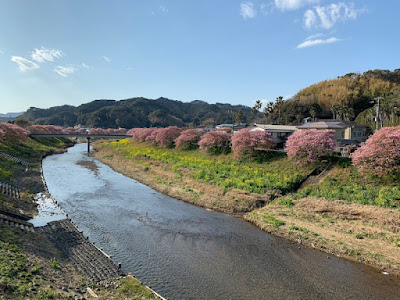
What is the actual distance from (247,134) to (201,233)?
83.2 feet

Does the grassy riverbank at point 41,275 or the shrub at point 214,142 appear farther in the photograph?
the shrub at point 214,142

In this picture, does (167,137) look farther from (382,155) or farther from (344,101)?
(344,101)

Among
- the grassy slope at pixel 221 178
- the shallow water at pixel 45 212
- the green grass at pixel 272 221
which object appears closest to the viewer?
the shallow water at pixel 45 212

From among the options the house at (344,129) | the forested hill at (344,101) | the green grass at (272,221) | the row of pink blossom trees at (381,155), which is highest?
the forested hill at (344,101)

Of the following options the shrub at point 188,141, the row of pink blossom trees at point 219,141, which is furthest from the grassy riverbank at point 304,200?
the shrub at point 188,141

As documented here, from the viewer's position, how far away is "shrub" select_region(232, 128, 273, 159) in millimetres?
42969

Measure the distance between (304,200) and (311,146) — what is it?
10403 millimetres

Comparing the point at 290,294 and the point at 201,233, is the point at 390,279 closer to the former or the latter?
the point at 290,294

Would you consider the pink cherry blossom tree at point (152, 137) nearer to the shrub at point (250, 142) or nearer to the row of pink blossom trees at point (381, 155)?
the shrub at point (250, 142)

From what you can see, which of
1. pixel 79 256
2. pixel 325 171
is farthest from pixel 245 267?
pixel 325 171

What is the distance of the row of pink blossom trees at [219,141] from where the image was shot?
43250 mm

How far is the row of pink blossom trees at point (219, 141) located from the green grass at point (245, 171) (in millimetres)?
2064

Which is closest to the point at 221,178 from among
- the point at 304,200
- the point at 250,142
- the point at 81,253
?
the point at 250,142

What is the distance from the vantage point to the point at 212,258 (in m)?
17.8
